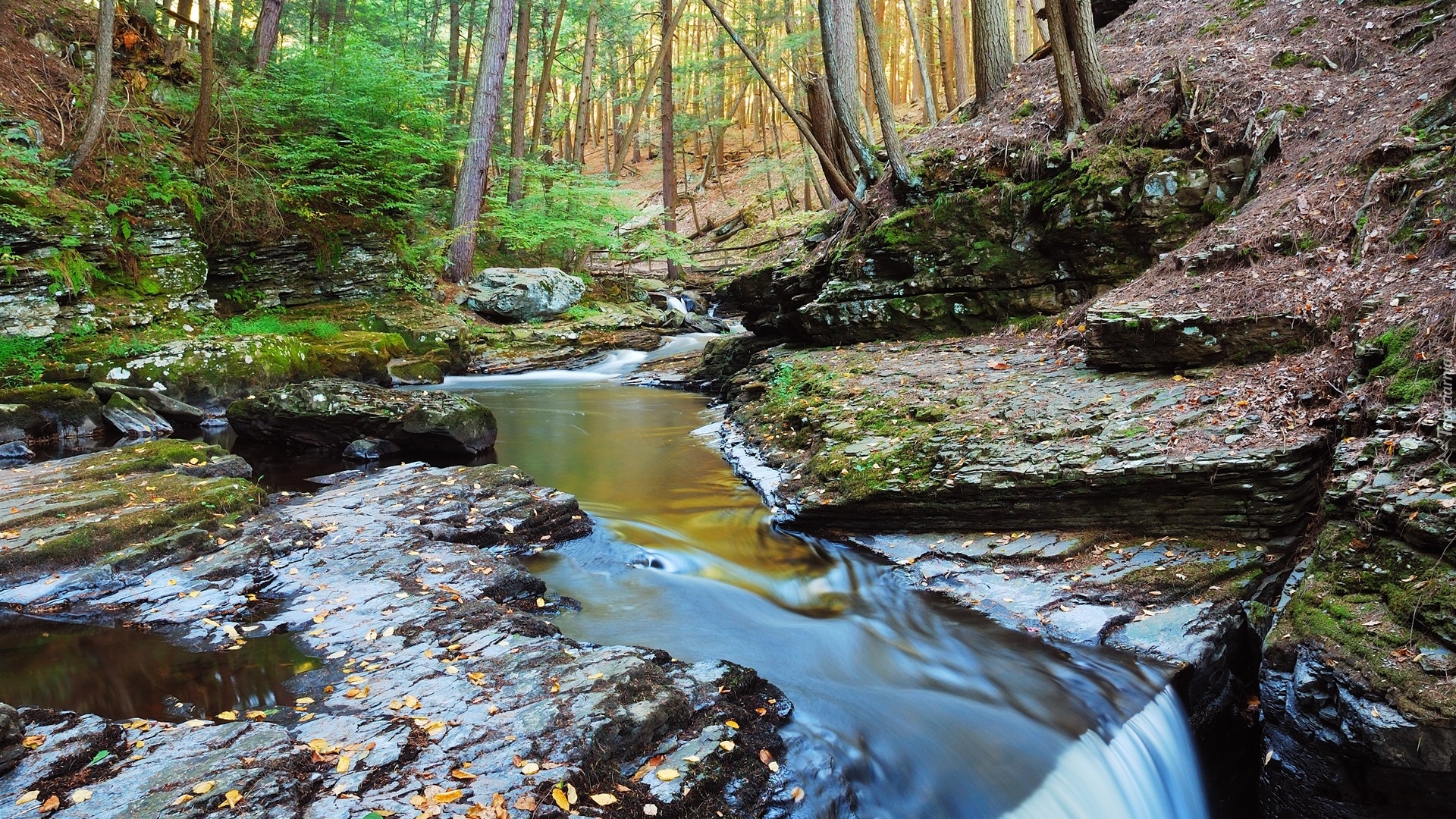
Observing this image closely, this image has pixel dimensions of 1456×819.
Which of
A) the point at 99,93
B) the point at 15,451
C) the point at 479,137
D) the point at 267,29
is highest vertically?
the point at 267,29

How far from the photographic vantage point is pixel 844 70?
36.2 ft

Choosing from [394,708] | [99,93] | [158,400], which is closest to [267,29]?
[99,93]

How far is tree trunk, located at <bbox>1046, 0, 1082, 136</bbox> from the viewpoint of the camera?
897 cm

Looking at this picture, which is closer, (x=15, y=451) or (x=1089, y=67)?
(x=15, y=451)

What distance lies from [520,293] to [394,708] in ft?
48.5

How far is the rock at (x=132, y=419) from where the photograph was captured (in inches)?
384

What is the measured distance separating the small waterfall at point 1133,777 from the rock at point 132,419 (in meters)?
11.1

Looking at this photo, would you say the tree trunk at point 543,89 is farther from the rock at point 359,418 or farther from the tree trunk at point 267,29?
the rock at point 359,418

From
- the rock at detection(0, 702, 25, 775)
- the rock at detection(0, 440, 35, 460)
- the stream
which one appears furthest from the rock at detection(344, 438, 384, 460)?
the rock at detection(0, 702, 25, 775)

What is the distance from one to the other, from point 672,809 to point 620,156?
22.0m

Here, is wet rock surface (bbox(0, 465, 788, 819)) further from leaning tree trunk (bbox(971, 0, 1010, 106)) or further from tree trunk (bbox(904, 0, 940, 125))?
tree trunk (bbox(904, 0, 940, 125))

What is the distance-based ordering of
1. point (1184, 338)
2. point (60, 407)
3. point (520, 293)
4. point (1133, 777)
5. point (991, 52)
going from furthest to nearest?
point (520, 293)
point (991, 52)
point (60, 407)
point (1184, 338)
point (1133, 777)

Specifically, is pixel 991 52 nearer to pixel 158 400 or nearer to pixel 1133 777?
pixel 1133 777

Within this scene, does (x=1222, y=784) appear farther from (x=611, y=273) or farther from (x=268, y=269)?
(x=611, y=273)
